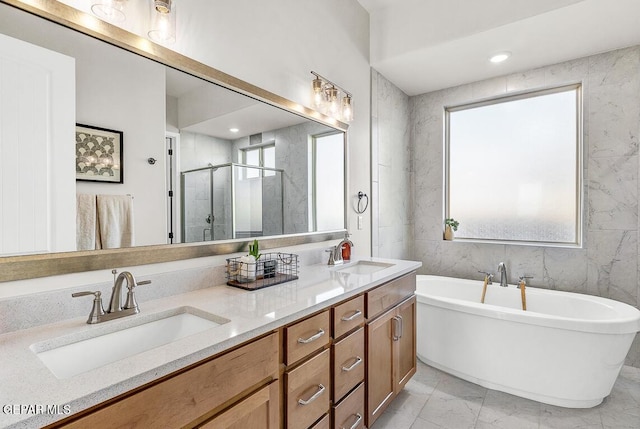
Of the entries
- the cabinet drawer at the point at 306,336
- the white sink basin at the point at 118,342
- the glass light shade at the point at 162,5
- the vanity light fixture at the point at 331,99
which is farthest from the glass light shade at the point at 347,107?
the white sink basin at the point at 118,342

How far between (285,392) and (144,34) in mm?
1503

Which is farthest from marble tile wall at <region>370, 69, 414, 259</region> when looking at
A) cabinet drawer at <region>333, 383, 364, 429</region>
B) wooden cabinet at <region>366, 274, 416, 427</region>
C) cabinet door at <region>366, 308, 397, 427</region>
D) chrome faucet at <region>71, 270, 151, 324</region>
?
chrome faucet at <region>71, 270, 151, 324</region>

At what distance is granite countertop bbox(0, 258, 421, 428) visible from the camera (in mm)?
644

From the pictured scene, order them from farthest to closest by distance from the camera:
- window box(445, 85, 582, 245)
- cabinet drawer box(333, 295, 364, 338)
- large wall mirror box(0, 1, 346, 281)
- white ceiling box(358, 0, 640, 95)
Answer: window box(445, 85, 582, 245), white ceiling box(358, 0, 640, 95), cabinet drawer box(333, 295, 364, 338), large wall mirror box(0, 1, 346, 281)

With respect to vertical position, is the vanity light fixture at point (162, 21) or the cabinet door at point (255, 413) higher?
the vanity light fixture at point (162, 21)

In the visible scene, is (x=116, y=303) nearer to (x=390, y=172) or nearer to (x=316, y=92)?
(x=316, y=92)

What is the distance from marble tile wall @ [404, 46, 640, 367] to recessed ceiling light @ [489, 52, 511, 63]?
41 cm

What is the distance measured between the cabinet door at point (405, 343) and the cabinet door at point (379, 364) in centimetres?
7

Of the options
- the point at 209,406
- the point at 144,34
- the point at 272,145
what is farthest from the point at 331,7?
the point at 209,406

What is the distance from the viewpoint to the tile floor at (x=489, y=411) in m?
1.94

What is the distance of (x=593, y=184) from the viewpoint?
8.81 ft

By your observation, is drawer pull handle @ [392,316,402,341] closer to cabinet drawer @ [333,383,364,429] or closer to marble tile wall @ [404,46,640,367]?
cabinet drawer @ [333,383,364,429]

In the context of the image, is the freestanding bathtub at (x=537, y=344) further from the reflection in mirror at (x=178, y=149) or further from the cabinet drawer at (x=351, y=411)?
the reflection in mirror at (x=178, y=149)

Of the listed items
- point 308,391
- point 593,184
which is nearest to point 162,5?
point 308,391
